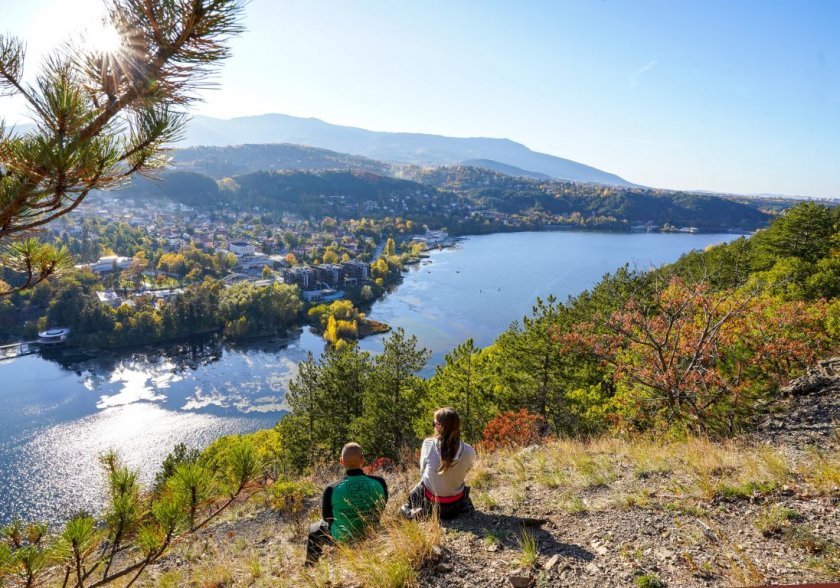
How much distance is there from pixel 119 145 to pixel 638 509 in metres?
4.26

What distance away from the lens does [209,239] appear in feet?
294

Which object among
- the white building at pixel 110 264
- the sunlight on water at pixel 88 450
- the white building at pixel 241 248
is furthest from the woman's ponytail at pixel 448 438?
the white building at pixel 241 248

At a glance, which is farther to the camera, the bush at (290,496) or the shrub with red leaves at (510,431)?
the shrub with red leaves at (510,431)

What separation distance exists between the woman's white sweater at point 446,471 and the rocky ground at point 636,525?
0.93ft

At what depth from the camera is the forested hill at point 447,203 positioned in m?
130

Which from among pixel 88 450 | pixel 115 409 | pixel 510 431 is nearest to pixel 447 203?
pixel 115 409

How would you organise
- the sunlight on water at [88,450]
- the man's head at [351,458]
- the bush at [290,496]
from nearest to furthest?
the man's head at [351,458] < the bush at [290,496] < the sunlight on water at [88,450]

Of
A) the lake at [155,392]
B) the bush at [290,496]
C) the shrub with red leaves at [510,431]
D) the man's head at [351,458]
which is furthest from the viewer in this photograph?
the lake at [155,392]

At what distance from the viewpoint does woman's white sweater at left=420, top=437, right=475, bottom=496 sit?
3564mm

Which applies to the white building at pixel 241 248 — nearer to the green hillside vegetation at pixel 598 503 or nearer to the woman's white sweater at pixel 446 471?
the green hillside vegetation at pixel 598 503

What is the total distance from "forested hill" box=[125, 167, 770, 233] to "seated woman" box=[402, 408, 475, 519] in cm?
11588

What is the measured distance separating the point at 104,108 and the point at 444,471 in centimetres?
318

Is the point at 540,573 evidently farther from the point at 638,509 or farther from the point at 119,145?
the point at 119,145

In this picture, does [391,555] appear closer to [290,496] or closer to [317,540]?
[317,540]
